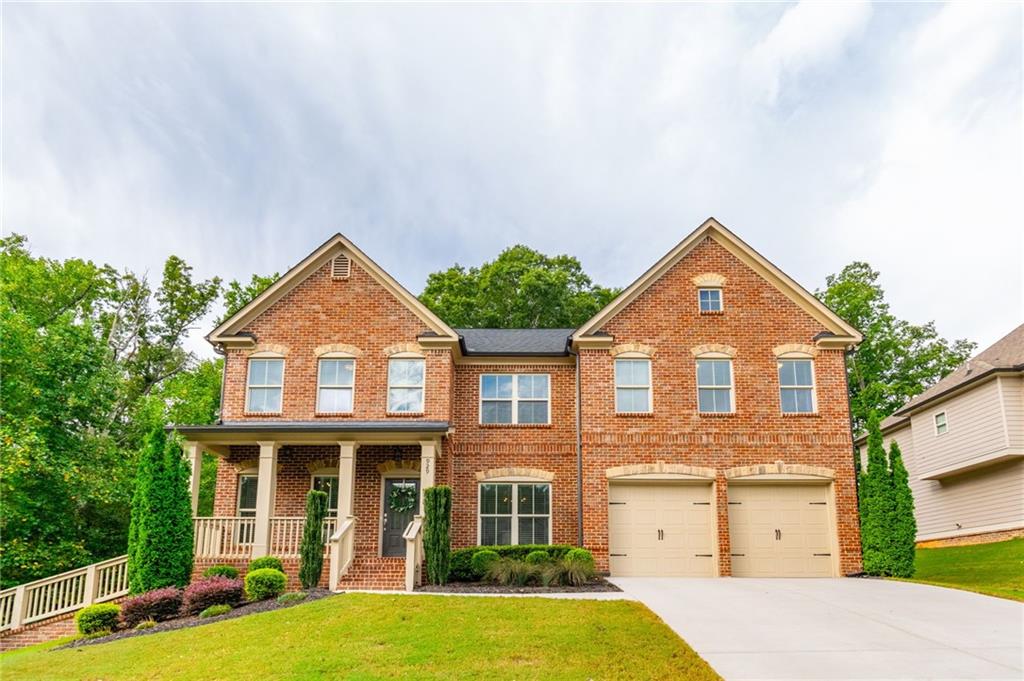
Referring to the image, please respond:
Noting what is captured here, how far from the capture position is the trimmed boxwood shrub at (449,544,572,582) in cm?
1706

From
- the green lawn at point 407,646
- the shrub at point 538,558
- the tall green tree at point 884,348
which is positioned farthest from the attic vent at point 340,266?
the tall green tree at point 884,348

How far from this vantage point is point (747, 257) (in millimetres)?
20094

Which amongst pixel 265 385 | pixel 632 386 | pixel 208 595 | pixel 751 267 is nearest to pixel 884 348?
pixel 751 267

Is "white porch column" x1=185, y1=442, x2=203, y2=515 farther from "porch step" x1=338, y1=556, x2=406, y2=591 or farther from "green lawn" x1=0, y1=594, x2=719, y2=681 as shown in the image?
"green lawn" x1=0, y1=594, x2=719, y2=681

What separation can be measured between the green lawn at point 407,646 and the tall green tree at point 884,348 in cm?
2791

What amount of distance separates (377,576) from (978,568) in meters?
15.5

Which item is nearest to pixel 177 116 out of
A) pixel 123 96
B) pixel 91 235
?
pixel 123 96

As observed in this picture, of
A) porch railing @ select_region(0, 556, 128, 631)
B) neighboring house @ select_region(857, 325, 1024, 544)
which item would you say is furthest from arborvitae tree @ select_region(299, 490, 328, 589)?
neighboring house @ select_region(857, 325, 1024, 544)

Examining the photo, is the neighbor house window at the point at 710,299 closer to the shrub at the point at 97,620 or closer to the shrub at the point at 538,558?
the shrub at the point at 538,558

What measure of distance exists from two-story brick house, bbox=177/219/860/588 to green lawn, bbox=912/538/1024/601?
9.38 feet

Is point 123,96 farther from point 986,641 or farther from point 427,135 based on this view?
point 986,641

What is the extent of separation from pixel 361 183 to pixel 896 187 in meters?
16.7

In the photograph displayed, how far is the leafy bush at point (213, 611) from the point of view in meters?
13.1

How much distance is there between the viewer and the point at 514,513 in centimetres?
1930
